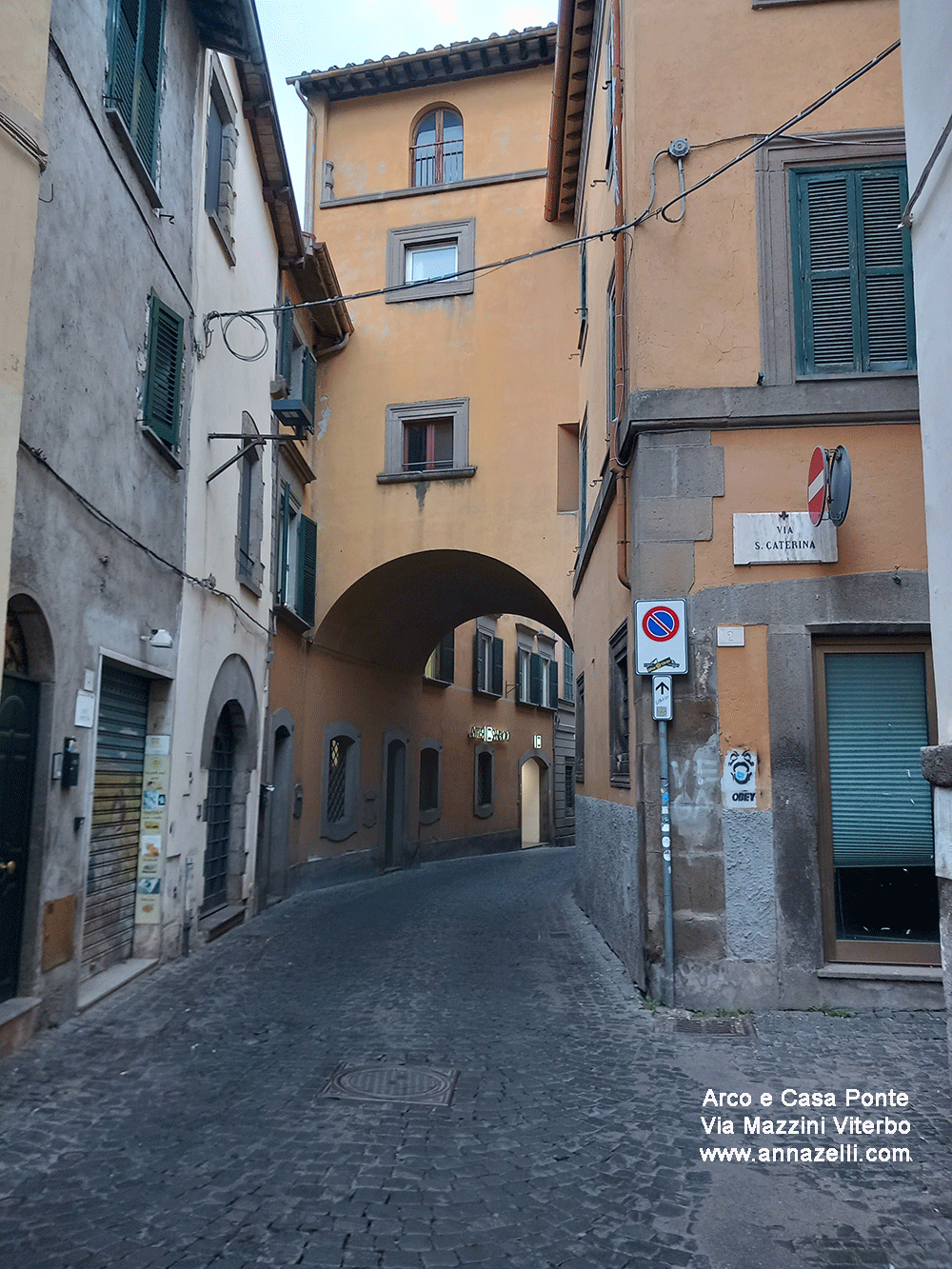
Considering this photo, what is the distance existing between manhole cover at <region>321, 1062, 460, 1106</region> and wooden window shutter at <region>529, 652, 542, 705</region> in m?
22.5

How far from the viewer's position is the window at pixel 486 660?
79.1ft

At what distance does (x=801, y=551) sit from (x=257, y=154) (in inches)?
343

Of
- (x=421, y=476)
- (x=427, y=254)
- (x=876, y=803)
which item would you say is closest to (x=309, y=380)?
(x=421, y=476)

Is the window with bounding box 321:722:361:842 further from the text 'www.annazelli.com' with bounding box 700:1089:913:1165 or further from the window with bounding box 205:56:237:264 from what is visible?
the text 'www.annazelli.com' with bounding box 700:1089:913:1165

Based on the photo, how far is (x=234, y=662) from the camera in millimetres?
11195

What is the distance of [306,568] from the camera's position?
1478 centimetres

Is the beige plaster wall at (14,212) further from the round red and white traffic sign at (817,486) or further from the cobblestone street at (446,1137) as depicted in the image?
the round red and white traffic sign at (817,486)

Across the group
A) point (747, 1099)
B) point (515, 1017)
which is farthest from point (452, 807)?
point (747, 1099)

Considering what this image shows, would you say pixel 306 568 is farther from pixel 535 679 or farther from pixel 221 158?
pixel 535 679

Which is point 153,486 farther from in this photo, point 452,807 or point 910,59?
point 452,807

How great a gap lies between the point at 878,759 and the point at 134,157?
22.8 feet

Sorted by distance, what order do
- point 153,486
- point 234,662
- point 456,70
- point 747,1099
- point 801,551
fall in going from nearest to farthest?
point 747,1099 → point 801,551 → point 153,486 → point 234,662 → point 456,70

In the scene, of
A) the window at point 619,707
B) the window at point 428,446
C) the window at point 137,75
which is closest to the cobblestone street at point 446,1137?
the window at point 619,707

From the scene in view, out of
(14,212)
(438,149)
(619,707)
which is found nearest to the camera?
(14,212)
